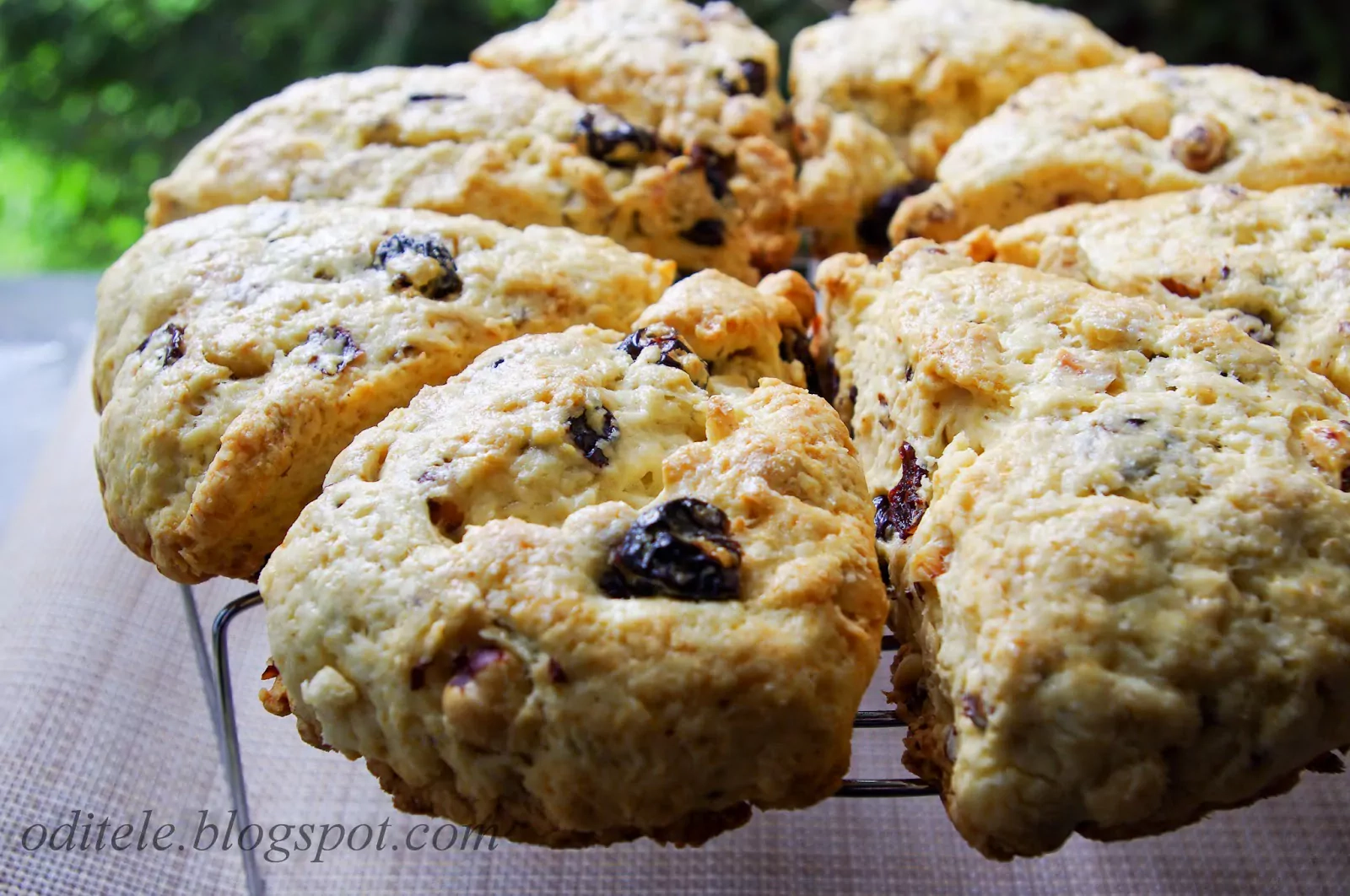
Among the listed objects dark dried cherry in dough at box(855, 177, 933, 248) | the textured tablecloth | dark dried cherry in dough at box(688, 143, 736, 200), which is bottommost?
the textured tablecloth

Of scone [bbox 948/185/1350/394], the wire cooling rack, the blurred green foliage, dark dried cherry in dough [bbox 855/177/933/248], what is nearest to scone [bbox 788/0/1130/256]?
dark dried cherry in dough [bbox 855/177/933/248]

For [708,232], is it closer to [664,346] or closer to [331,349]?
[664,346]

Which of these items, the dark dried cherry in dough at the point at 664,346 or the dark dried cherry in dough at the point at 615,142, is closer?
the dark dried cherry in dough at the point at 664,346

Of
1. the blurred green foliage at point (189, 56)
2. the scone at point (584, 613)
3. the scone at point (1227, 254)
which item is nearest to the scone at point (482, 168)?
the scone at point (1227, 254)

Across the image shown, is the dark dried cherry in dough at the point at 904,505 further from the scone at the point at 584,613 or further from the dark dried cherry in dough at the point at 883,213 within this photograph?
the dark dried cherry in dough at the point at 883,213

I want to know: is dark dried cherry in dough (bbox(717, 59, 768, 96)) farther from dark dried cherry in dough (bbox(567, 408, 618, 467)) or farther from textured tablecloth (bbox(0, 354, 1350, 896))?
textured tablecloth (bbox(0, 354, 1350, 896))

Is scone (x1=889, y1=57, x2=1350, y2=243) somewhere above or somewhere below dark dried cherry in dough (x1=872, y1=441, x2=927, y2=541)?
above
